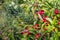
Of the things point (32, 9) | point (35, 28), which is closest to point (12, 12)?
point (32, 9)

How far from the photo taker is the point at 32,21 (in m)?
3.11

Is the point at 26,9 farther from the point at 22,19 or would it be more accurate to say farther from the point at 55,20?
the point at 55,20

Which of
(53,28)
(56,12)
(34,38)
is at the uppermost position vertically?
(56,12)

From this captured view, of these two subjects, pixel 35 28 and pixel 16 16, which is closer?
pixel 35 28

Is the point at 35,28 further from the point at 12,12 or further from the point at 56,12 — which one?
the point at 12,12

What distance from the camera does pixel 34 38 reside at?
2967mm

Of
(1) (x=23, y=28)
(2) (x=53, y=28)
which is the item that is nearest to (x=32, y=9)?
(1) (x=23, y=28)

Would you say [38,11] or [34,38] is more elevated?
[38,11]

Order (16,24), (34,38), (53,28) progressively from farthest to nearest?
1. (16,24)
2. (34,38)
3. (53,28)

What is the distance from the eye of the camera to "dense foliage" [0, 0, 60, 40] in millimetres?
2842

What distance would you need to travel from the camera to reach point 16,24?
3156 mm

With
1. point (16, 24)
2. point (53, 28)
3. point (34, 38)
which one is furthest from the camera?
point (16, 24)

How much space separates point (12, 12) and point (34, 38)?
0.67m

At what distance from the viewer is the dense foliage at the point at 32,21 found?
9.32ft
